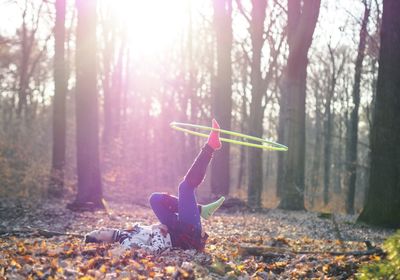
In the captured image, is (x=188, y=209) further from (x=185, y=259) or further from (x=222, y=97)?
(x=222, y=97)

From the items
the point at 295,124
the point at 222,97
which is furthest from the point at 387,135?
the point at 222,97

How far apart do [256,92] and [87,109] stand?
9189 millimetres

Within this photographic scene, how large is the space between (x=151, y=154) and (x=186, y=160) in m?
2.53

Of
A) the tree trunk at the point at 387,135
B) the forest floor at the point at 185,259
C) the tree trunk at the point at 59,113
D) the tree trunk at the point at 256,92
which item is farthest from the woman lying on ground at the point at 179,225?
the tree trunk at the point at 256,92

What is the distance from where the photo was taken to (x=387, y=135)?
40.1 ft

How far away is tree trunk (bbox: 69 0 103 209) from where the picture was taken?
14312mm

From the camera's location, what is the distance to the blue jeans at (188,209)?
7293 millimetres

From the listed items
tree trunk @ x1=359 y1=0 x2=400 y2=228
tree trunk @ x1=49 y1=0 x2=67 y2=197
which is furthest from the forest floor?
tree trunk @ x1=49 y1=0 x2=67 y2=197

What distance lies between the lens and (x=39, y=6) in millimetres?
27281

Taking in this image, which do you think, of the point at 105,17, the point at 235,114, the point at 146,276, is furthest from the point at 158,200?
the point at 235,114

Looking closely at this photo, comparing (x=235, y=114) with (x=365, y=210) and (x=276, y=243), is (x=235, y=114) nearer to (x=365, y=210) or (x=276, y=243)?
(x=365, y=210)

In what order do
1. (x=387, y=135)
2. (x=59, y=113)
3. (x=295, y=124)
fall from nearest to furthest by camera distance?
(x=387, y=135) → (x=295, y=124) → (x=59, y=113)

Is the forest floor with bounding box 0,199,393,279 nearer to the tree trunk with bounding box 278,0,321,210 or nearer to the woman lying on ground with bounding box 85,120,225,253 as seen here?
the woman lying on ground with bounding box 85,120,225,253

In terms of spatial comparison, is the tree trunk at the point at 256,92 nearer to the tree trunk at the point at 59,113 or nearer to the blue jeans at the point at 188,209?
the tree trunk at the point at 59,113
